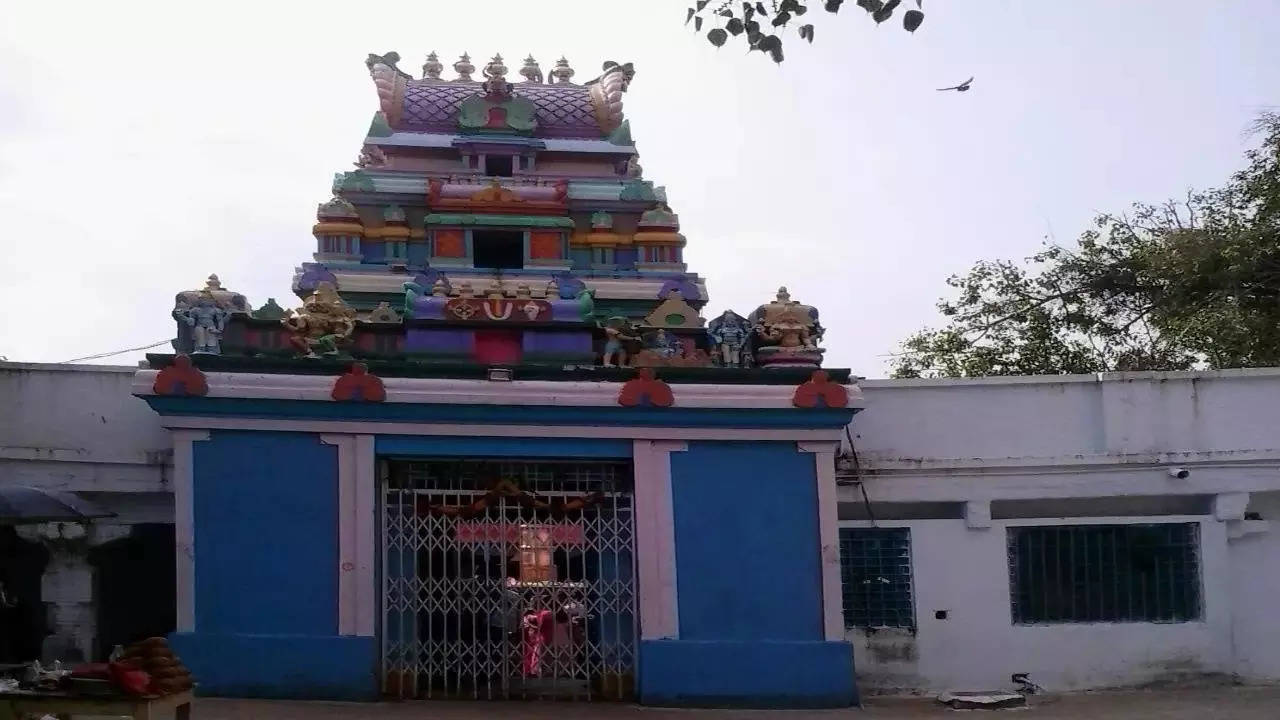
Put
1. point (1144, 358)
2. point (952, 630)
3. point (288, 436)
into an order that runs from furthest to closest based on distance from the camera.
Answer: point (1144, 358)
point (952, 630)
point (288, 436)

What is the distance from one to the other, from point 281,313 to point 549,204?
3.26 meters

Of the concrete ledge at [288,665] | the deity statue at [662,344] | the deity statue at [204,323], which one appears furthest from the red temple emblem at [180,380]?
the deity statue at [662,344]

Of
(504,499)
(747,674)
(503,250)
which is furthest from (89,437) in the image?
(747,674)

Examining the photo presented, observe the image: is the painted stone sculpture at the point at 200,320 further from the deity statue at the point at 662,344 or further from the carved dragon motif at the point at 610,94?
the carved dragon motif at the point at 610,94

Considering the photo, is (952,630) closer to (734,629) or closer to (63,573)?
(734,629)

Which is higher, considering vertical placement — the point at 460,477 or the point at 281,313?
the point at 281,313

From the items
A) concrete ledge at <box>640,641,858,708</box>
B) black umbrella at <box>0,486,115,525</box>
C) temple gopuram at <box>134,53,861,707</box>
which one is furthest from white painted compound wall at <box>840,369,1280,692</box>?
black umbrella at <box>0,486,115,525</box>

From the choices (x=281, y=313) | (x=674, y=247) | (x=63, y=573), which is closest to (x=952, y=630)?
(x=674, y=247)

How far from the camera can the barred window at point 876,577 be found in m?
11.9

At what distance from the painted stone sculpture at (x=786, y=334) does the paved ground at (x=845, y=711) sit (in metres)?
2.85

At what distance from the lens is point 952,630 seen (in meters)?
11.9

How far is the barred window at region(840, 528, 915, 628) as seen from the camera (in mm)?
11938

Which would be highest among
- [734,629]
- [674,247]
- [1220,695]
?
[674,247]

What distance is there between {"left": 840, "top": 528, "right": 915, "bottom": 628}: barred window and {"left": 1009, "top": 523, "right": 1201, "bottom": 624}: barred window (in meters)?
0.98
